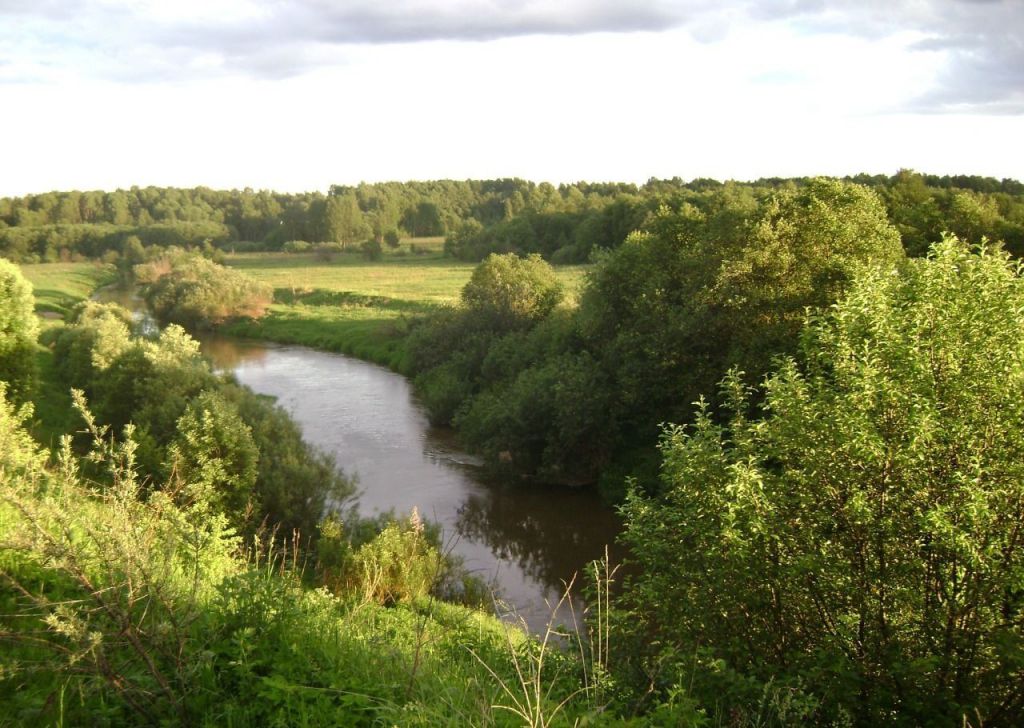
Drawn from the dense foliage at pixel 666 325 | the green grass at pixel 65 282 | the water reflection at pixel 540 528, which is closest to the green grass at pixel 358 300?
the dense foliage at pixel 666 325

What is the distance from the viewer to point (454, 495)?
77.9 ft

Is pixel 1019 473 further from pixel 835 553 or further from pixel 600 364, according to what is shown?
pixel 600 364

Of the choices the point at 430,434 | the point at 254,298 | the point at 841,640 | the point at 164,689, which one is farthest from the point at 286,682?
the point at 254,298

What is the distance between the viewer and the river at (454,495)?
19.0 metres

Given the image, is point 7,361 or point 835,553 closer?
point 835,553

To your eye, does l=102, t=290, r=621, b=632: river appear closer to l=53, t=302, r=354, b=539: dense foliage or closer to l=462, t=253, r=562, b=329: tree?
l=53, t=302, r=354, b=539: dense foliage

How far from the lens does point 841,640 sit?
27.8ft

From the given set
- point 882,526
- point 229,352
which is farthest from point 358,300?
point 882,526

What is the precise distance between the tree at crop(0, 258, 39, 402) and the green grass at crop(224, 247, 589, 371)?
1996 centimetres

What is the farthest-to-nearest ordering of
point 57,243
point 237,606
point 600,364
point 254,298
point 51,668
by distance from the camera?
point 57,243 < point 254,298 < point 600,364 < point 237,606 < point 51,668

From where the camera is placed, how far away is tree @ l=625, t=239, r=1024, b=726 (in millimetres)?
7859

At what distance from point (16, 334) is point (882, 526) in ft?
72.9

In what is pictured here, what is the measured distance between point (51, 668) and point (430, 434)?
84.1 feet

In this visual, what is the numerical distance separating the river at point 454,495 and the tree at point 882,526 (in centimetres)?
488
